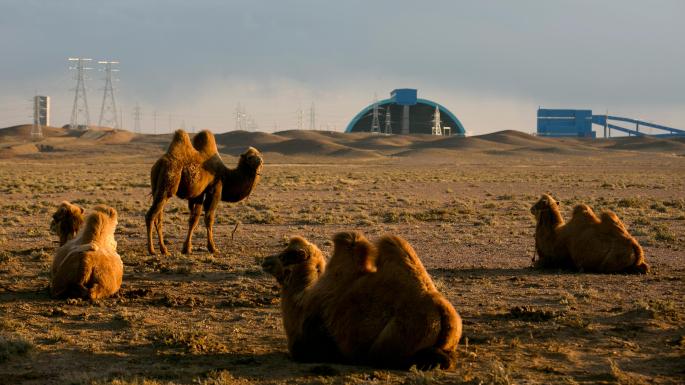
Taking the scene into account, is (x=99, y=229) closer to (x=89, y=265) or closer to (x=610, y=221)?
(x=89, y=265)

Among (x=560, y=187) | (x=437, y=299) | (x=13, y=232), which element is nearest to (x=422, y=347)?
(x=437, y=299)

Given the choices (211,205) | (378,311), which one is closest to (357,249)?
(378,311)

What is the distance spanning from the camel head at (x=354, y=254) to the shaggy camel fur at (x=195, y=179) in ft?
25.9

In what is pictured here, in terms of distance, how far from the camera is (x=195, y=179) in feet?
50.4

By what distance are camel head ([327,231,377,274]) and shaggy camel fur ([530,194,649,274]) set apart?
269 inches

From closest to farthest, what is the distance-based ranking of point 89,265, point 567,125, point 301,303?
point 301,303
point 89,265
point 567,125

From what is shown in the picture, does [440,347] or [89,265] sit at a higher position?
[89,265]

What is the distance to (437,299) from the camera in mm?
6965

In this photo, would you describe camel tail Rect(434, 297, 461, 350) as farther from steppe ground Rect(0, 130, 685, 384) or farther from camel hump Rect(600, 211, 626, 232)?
camel hump Rect(600, 211, 626, 232)

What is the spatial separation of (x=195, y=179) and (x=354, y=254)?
8.61m

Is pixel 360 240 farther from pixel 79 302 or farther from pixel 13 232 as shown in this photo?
pixel 13 232

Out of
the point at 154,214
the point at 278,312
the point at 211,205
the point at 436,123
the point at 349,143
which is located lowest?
the point at 278,312

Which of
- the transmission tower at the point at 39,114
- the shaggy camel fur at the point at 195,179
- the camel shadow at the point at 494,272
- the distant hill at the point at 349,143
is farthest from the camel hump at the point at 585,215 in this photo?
the transmission tower at the point at 39,114

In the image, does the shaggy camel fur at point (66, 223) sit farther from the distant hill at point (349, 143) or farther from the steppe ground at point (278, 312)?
the distant hill at point (349, 143)
